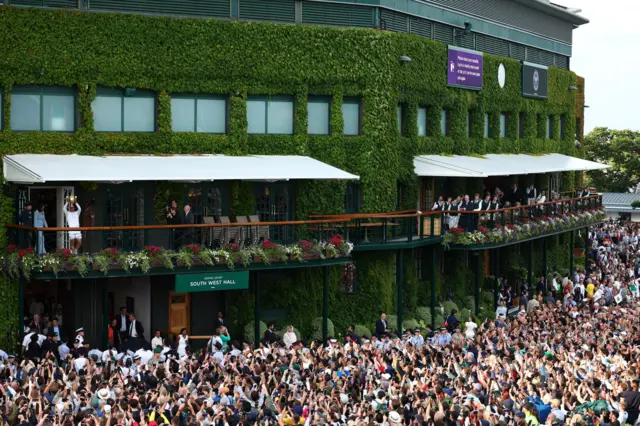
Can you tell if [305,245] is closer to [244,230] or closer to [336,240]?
[336,240]

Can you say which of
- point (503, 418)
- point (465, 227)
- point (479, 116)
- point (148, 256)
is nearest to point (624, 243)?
point (479, 116)

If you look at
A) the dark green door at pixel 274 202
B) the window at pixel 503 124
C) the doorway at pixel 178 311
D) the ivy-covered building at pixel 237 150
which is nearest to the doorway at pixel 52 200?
the ivy-covered building at pixel 237 150

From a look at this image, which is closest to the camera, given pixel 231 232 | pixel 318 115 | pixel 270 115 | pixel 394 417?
pixel 394 417

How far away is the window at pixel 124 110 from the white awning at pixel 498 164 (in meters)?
12.8

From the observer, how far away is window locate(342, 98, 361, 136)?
143 ft

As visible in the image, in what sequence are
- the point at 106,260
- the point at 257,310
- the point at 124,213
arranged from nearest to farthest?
the point at 106,260, the point at 257,310, the point at 124,213

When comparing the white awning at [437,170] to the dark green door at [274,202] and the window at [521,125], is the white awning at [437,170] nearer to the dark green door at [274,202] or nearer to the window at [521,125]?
the dark green door at [274,202]

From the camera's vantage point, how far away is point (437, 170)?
152 feet

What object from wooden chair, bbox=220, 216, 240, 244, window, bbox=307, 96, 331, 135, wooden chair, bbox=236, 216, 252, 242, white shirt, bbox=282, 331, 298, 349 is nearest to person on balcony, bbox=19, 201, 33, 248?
wooden chair, bbox=220, 216, 240, 244

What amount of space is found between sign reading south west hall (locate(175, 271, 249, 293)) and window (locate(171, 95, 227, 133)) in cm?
661

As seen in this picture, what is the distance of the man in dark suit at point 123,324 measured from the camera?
116 feet

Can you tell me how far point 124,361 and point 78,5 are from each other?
1363 cm

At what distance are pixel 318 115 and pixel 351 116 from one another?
1.50m

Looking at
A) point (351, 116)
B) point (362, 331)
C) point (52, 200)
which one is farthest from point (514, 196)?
point (52, 200)
